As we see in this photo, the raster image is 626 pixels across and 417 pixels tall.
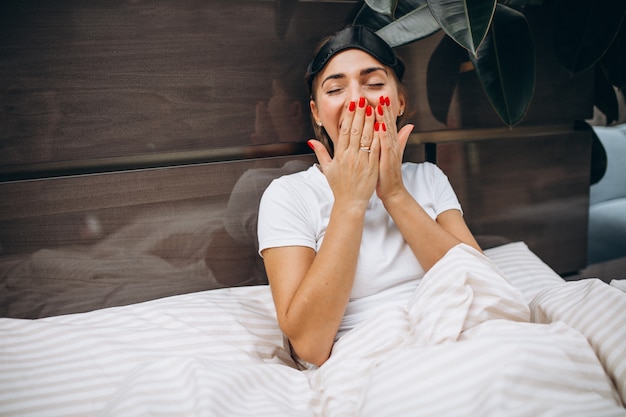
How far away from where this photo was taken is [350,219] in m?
0.82

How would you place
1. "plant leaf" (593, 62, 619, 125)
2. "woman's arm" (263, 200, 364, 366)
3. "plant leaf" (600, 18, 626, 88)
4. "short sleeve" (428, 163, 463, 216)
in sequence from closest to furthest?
1. "woman's arm" (263, 200, 364, 366)
2. "short sleeve" (428, 163, 463, 216)
3. "plant leaf" (600, 18, 626, 88)
4. "plant leaf" (593, 62, 619, 125)

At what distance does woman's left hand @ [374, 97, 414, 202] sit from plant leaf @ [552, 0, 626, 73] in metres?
0.76

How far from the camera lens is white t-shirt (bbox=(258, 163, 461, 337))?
870 mm

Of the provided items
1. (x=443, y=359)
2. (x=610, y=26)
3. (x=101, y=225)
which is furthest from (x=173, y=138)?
(x=610, y=26)

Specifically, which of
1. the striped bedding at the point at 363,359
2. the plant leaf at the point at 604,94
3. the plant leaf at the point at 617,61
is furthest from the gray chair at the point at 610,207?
the striped bedding at the point at 363,359

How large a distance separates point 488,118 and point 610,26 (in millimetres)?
398

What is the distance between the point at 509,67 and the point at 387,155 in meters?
0.51

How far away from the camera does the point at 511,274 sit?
44.6 inches

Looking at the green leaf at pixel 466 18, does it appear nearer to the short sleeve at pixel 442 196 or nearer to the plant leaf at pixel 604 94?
the short sleeve at pixel 442 196

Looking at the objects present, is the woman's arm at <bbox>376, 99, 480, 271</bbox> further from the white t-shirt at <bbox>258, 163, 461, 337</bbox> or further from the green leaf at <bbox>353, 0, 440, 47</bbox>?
the green leaf at <bbox>353, 0, 440, 47</bbox>

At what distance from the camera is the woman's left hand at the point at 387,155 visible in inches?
35.4

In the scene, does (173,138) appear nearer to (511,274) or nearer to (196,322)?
(196,322)

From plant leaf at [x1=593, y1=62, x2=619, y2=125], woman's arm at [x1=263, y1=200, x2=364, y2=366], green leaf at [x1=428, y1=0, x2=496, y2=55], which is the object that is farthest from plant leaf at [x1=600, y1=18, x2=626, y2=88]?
woman's arm at [x1=263, y1=200, x2=364, y2=366]

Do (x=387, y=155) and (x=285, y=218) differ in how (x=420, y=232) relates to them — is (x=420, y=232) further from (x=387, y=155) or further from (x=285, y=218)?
(x=285, y=218)
